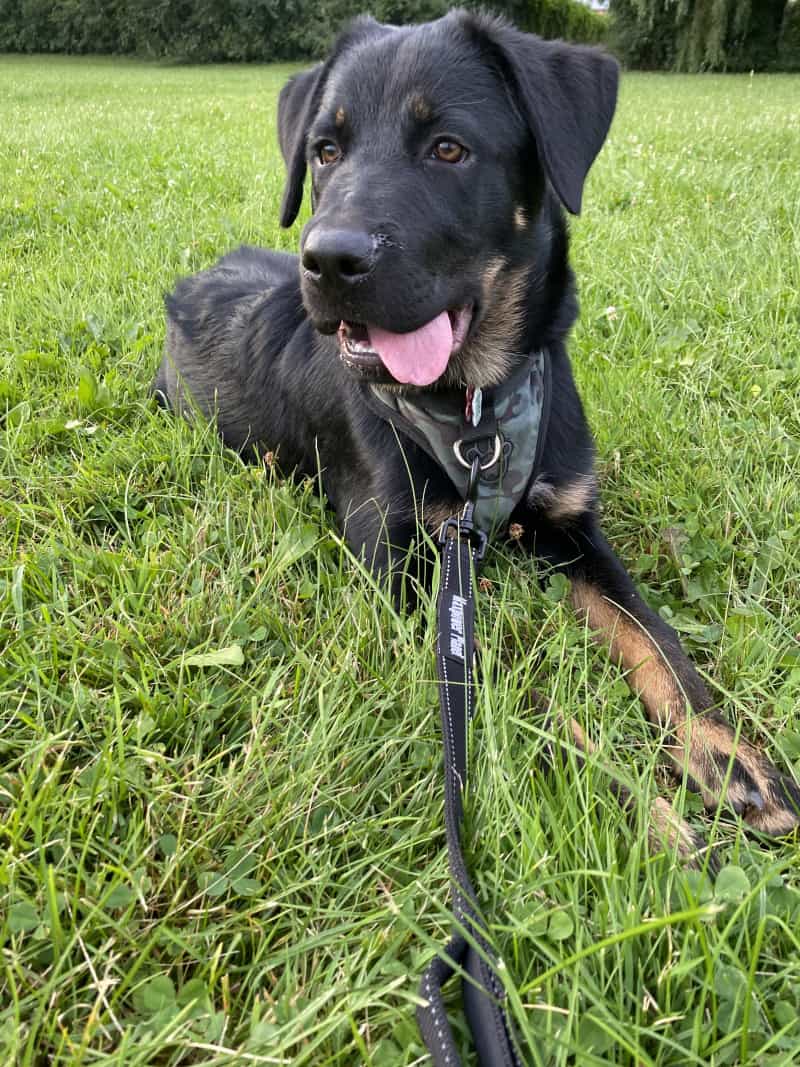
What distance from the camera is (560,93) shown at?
2.16 m

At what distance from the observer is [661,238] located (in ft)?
15.1

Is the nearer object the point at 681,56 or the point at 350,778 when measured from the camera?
the point at 350,778

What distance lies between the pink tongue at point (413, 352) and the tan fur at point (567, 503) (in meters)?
0.52

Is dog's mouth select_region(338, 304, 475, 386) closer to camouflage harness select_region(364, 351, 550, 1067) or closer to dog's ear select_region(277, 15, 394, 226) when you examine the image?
camouflage harness select_region(364, 351, 550, 1067)

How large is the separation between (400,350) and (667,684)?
1.05m

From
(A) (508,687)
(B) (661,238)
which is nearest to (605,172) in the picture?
(B) (661,238)

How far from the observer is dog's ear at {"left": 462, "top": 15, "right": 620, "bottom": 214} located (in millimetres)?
2104

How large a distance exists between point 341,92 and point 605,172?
16.5ft

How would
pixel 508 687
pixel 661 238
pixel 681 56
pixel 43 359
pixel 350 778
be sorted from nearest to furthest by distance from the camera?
pixel 350 778 → pixel 508 687 → pixel 43 359 → pixel 661 238 → pixel 681 56

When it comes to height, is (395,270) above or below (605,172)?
above

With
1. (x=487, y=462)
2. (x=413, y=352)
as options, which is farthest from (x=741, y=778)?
(x=413, y=352)

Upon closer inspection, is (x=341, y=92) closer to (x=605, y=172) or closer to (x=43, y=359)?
(x=43, y=359)

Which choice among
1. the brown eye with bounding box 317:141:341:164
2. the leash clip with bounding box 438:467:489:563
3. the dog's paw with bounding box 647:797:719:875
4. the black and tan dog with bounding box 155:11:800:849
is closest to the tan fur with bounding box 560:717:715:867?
the dog's paw with bounding box 647:797:719:875

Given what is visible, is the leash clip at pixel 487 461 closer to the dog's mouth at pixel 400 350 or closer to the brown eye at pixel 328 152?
the dog's mouth at pixel 400 350
